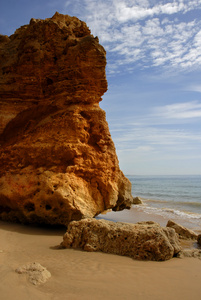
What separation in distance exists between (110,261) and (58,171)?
350cm

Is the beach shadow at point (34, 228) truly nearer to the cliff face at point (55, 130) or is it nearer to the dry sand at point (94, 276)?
the cliff face at point (55, 130)

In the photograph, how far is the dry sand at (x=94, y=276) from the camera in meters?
3.07

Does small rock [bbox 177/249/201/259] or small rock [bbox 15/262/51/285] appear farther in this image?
small rock [bbox 177/249/201/259]

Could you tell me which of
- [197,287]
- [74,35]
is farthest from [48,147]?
[197,287]

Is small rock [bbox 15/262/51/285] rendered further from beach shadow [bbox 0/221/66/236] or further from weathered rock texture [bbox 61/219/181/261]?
beach shadow [bbox 0/221/66/236]

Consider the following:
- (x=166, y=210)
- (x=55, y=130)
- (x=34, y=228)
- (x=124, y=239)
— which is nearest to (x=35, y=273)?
(x=124, y=239)

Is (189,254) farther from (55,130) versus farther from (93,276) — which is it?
(55,130)

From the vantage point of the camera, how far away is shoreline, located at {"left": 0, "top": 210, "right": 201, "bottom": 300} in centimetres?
307

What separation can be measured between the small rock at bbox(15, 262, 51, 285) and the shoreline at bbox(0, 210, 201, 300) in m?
0.08

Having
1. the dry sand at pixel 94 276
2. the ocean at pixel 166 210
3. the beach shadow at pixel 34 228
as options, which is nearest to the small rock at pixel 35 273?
the dry sand at pixel 94 276

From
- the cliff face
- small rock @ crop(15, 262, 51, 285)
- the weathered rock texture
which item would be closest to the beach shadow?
the cliff face

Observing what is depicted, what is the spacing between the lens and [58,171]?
7.17m

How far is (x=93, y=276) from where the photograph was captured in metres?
3.63

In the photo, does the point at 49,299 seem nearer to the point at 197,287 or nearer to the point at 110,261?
Answer: the point at 110,261
